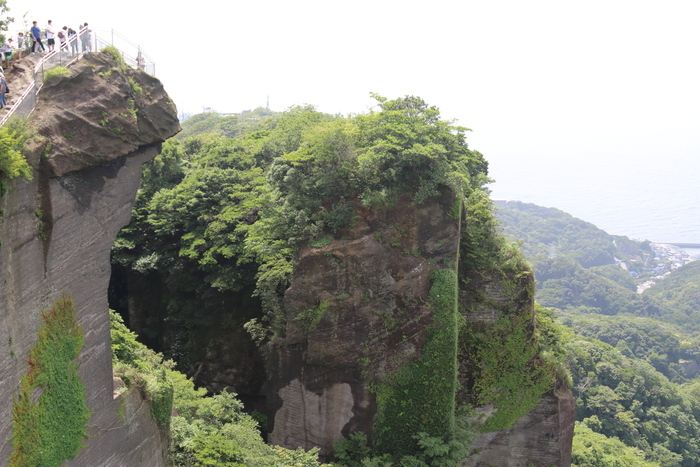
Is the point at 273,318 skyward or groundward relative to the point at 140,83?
groundward

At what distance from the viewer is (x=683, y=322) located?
331ft

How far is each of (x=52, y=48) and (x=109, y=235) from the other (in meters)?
4.40

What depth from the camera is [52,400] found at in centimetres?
1097

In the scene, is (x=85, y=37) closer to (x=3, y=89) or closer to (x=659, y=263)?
(x=3, y=89)

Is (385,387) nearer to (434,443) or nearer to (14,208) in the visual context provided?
(434,443)

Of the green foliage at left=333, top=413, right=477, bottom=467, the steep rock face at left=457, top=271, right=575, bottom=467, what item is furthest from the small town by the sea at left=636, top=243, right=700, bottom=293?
the green foliage at left=333, top=413, right=477, bottom=467

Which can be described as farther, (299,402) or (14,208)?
(299,402)

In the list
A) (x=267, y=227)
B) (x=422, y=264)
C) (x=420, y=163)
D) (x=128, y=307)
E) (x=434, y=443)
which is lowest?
(x=434, y=443)

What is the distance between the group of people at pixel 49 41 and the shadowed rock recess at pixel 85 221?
0.51 meters

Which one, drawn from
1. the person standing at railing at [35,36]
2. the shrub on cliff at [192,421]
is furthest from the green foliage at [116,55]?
the shrub on cliff at [192,421]

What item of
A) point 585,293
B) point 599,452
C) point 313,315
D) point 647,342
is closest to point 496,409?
point 313,315

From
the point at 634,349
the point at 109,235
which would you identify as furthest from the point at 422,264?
the point at 634,349

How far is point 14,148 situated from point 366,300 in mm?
12693

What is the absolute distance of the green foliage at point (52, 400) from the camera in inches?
407
